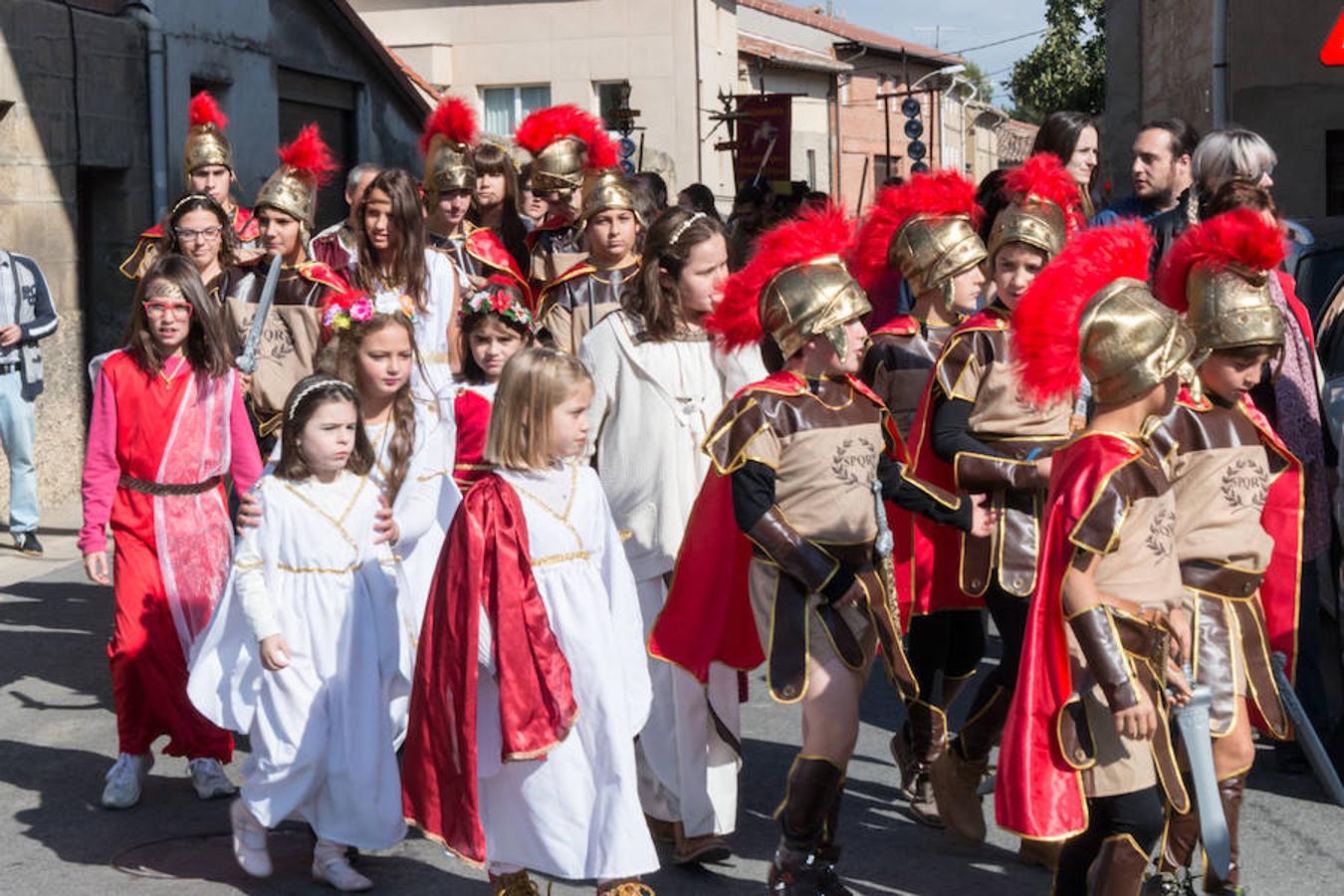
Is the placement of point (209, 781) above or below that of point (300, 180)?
below

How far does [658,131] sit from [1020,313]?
37.8 metres

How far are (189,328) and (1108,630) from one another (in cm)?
360

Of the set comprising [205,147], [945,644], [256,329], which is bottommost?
[945,644]

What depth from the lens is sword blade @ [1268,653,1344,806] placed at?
5.44 metres

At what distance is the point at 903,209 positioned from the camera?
21.6 ft

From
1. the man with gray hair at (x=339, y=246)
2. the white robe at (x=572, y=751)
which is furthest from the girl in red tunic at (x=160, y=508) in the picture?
the white robe at (x=572, y=751)

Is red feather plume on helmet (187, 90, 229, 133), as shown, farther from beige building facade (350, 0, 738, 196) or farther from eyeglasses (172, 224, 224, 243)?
beige building facade (350, 0, 738, 196)

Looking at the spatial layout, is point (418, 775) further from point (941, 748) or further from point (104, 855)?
point (941, 748)

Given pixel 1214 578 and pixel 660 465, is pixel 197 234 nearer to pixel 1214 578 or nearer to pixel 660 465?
pixel 660 465

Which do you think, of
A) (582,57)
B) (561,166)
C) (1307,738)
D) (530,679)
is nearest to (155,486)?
(530,679)

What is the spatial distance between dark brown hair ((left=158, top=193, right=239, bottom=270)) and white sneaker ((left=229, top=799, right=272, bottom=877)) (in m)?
3.02

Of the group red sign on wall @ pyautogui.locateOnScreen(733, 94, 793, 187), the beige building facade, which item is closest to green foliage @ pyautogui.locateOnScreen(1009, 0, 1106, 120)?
the beige building facade

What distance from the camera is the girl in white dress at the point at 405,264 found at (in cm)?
757

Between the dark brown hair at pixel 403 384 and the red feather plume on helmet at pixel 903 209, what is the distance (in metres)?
1.59
